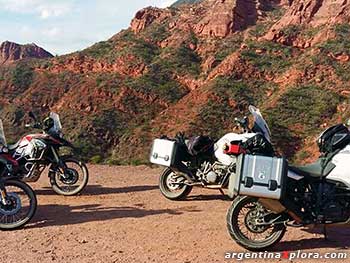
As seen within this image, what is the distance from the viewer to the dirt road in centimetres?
576

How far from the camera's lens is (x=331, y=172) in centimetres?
578

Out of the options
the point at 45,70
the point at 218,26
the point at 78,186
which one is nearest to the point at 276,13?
the point at 218,26

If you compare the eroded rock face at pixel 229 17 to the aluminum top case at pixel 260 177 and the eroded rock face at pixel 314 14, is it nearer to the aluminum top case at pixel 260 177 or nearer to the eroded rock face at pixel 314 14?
the eroded rock face at pixel 314 14

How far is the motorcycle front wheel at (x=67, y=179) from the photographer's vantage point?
901cm

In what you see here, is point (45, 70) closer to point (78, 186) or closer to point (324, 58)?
point (324, 58)

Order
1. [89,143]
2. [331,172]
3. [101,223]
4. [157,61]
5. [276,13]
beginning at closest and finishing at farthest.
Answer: [331,172], [101,223], [89,143], [157,61], [276,13]

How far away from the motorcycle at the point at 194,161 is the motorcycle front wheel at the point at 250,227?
1764mm

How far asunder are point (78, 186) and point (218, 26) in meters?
33.7

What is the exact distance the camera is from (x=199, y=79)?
3628 cm

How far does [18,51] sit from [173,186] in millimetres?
67661

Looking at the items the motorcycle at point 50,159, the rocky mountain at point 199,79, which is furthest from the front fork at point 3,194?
the rocky mountain at point 199,79

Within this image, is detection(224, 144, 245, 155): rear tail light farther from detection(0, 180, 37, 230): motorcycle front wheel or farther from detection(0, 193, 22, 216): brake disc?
detection(0, 193, 22, 216): brake disc

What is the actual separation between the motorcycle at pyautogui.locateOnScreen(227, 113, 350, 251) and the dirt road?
26 cm

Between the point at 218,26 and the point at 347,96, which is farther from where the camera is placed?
the point at 218,26
